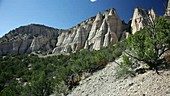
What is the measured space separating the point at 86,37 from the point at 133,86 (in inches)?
2453

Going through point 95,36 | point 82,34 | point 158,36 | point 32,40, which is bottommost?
point 158,36

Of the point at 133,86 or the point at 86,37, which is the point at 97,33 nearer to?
the point at 86,37

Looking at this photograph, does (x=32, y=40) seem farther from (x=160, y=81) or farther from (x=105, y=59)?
(x=160, y=81)

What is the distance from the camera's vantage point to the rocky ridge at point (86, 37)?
64.1 metres

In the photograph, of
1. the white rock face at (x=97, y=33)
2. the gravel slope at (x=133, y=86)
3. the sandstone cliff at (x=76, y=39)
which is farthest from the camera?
the sandstone cliff at (x=76, y=39)

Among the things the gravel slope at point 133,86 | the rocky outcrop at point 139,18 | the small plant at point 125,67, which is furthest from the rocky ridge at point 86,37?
the gravel slope at point 133,86

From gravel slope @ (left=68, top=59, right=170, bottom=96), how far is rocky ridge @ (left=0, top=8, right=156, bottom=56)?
97.5 ft

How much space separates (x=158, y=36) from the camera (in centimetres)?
1667

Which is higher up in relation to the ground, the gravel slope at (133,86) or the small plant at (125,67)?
the small plant at (125,67)

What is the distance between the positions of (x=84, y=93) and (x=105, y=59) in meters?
10.0

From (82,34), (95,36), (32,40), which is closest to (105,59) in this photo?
(95,36)

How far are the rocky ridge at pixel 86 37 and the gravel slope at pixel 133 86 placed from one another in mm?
29713

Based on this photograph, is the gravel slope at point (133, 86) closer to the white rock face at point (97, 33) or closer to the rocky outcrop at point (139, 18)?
the white rock face at point (97, 33)

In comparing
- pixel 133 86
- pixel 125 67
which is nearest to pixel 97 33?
pixel 125 67
